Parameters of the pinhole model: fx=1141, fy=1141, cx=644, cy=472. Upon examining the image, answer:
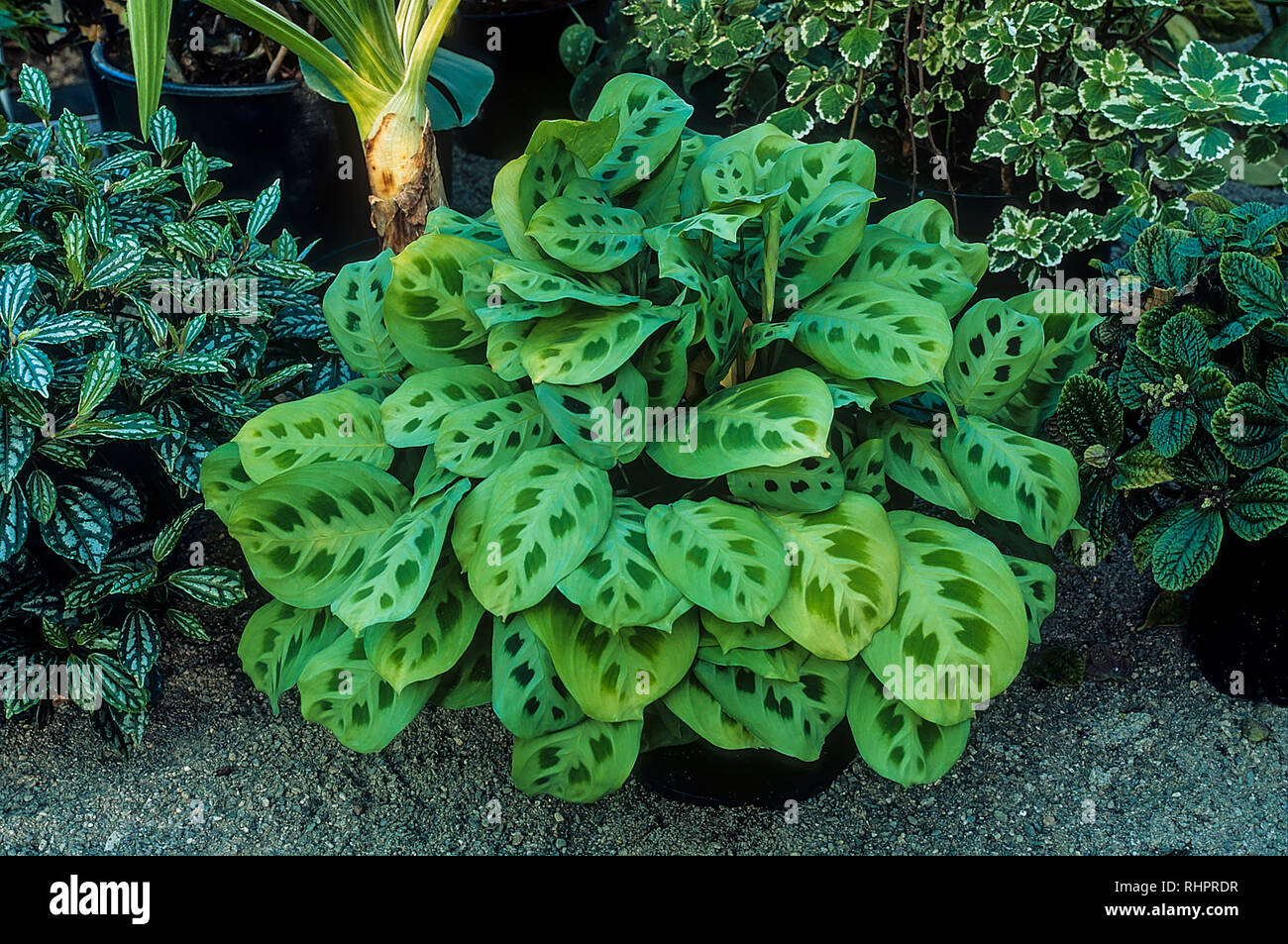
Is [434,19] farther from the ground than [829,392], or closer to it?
farther from the ground

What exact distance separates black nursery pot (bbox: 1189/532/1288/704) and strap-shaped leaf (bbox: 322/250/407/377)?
1317 mm

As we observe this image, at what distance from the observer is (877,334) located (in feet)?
4.41

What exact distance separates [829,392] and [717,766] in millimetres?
610

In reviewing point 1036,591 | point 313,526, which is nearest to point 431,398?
point 313,526

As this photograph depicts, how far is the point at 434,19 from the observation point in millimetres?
1729

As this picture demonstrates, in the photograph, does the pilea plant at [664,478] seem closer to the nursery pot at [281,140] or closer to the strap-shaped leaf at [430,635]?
the strap-shaped leaf at [430,635]

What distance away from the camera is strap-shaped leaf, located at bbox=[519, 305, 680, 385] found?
129 centimetres

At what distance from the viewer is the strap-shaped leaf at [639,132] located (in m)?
1.51

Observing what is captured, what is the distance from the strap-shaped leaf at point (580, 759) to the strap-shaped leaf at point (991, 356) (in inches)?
24.0

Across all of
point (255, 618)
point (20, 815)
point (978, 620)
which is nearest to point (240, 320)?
point (255, 618)

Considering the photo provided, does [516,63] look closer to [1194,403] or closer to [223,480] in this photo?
[223,480]

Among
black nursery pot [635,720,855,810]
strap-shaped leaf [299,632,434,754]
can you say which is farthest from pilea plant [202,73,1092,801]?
black nursery pot [635,720,855,810]

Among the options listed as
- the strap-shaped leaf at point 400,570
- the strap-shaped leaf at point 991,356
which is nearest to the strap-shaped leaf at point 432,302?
the strap-shaped leaf at point 400,570
